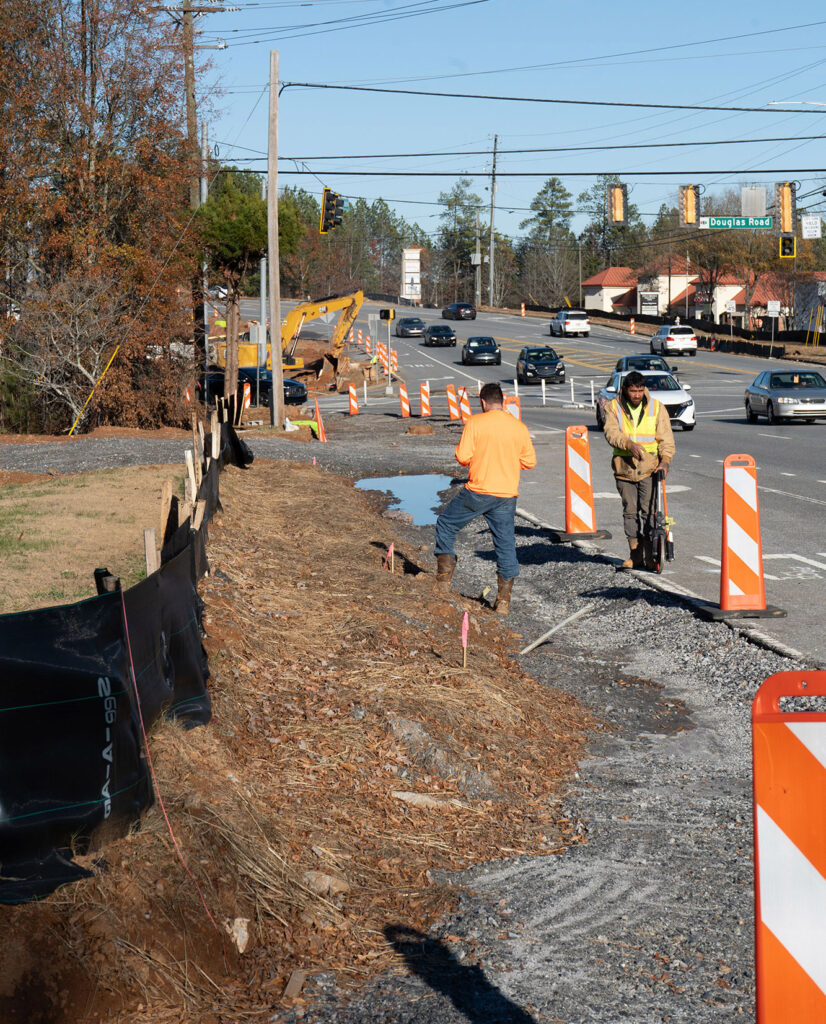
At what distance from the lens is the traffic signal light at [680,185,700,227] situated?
3850cm

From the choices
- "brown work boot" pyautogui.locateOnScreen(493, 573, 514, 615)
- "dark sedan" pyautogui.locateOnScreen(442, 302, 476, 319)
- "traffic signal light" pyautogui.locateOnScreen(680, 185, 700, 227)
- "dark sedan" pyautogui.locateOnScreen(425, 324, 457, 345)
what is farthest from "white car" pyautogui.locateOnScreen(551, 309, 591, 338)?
"brown work boot" pyautogui.locateOnScreen(493, 573, 514, 615)

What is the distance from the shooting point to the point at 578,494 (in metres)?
13.7

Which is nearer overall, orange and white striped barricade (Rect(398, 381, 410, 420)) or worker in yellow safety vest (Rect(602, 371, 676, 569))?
worker in yellow safety vest (Rect(602, 371, 676, 569))

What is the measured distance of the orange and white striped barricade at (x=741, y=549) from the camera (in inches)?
380

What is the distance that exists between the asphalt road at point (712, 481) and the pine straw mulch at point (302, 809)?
8.63ft

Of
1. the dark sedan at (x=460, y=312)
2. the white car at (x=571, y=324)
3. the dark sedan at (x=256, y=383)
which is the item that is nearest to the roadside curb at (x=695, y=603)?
the dark sedan at (x=256, y=383)

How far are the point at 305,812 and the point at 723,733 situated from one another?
298 centimetres

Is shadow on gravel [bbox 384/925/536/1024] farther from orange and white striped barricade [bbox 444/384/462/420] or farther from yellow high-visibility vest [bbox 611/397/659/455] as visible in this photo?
orange and white striped barricade [bbox 444/384/462/420]

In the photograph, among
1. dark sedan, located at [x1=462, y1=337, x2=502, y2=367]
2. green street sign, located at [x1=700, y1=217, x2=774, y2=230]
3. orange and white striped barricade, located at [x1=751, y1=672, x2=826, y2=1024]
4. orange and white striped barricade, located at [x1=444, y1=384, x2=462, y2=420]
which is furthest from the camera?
dark sedan, located at [x1=462, y1=337, x2=502, y2=367]

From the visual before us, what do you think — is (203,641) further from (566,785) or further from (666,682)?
(666,682)

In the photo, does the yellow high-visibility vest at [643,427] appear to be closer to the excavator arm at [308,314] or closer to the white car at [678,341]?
the excavator arm at [308,314]

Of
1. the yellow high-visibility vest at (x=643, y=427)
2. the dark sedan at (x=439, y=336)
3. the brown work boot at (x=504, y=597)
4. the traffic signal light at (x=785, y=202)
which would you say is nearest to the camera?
the brown work boot at (x=504, y=597)

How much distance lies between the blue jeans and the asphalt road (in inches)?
71.6

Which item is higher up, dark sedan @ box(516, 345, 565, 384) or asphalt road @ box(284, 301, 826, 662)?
dark sedan @ box(516, 345, 565, 384)
